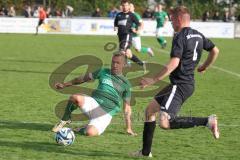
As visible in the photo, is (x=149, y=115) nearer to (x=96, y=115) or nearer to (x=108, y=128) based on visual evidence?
(x=96, y=115)

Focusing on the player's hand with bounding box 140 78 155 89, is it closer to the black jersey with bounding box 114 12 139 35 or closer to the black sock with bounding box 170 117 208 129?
the black sock with bounding box 170 117 208 129

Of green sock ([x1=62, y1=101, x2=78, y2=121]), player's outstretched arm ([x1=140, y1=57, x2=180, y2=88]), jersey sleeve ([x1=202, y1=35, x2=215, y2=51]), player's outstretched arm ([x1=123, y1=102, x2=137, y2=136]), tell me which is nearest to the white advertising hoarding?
player's outstretched arm ([x1=123, y1=102, x2=137, y2=136])

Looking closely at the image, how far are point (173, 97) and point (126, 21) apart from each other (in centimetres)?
1040

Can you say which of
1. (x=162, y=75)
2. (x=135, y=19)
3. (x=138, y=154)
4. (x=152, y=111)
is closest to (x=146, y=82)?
(x=162, y=75)

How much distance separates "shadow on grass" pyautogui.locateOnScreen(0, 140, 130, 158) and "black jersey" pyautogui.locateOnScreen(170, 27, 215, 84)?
121cm

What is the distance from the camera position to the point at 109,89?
8211mm

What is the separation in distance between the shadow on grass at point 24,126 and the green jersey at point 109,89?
1.29 metres

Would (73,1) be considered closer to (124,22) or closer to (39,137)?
(124,22)

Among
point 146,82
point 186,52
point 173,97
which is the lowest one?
point 173,97

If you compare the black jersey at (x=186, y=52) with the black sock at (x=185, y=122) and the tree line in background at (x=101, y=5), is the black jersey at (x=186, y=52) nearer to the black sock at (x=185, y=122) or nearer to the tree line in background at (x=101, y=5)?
the black sock at (x=185, y=122)

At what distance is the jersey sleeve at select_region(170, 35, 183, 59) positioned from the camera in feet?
23.0

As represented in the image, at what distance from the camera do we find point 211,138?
8859mm

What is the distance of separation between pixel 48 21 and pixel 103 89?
3353 centimetres

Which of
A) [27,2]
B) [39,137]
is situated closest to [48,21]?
[27,2]
